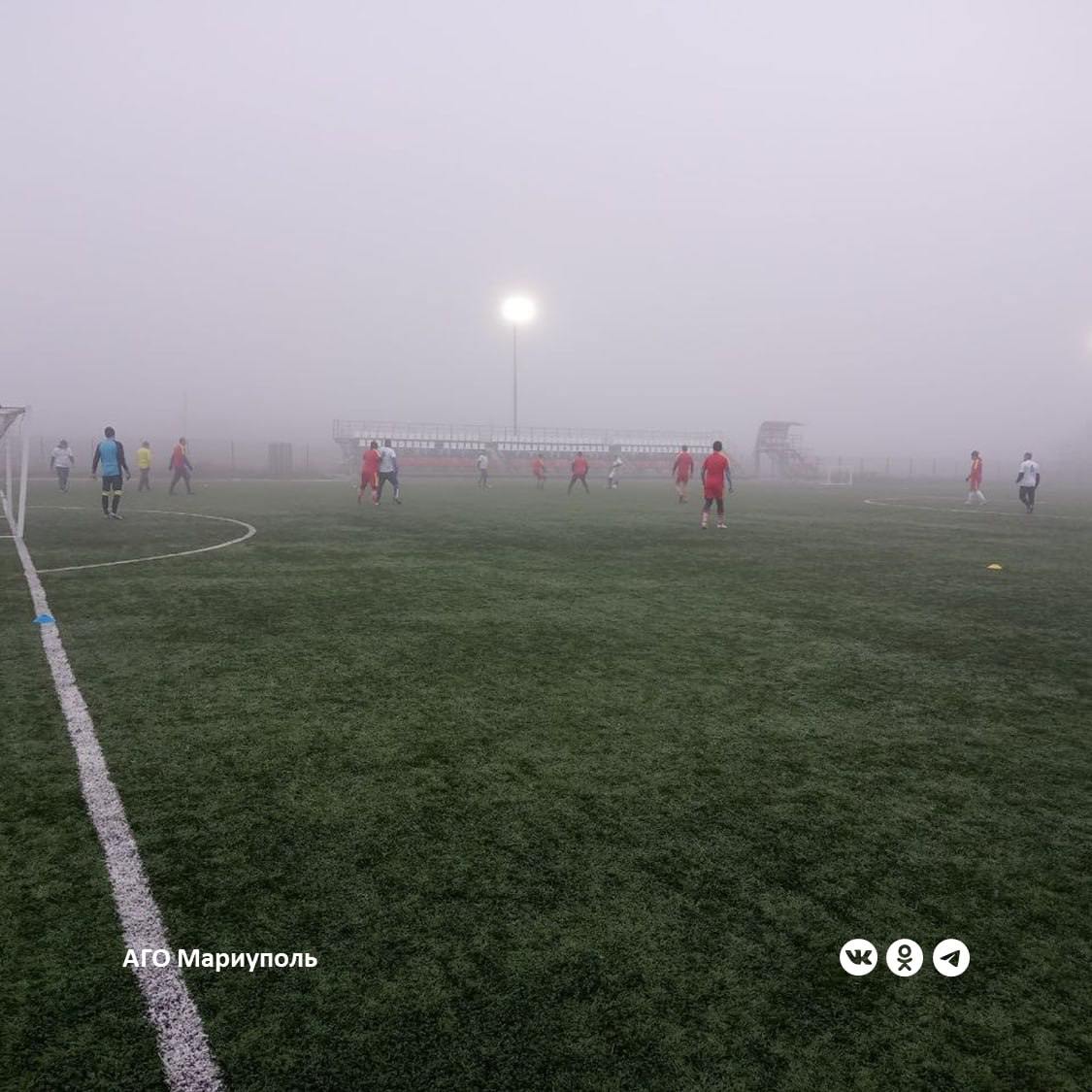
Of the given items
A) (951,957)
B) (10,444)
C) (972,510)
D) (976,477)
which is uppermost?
(10,444)

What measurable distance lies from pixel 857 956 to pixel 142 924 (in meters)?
2.65

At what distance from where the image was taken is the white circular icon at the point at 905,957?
2.78 meters

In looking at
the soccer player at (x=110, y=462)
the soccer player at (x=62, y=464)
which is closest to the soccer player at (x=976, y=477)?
the soccer player at (x=110, y=462)

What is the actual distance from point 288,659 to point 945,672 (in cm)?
532

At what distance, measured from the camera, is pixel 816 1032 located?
246 centimetres

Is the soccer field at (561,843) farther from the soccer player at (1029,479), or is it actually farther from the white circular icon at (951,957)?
the soccer player at (1029,479)

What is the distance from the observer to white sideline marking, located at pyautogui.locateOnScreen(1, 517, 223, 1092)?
228 centimetres

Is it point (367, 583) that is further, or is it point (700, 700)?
point (367, 583)

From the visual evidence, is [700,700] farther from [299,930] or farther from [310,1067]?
[310,1067]

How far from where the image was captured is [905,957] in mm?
2842

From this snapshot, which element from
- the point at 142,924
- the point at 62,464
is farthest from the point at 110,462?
the point at 142,924

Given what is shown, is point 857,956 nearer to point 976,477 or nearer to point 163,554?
point 163,554

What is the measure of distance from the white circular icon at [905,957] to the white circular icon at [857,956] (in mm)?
60

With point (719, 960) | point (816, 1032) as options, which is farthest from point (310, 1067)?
point (816, 1032)
